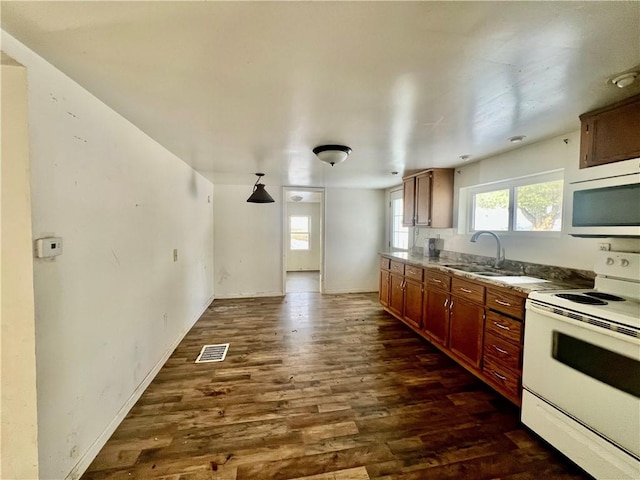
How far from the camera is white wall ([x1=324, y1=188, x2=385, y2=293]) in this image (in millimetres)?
5684

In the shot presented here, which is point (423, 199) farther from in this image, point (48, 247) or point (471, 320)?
point (48, 247)

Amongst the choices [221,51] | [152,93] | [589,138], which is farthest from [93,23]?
[589,138]

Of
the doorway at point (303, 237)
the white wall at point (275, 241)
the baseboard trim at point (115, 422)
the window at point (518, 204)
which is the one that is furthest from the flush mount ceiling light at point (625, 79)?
the doorway at point (303, 237)

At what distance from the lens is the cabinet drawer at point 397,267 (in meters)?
3.90

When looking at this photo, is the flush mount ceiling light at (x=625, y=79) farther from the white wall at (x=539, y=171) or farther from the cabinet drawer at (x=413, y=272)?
the cabinet drawer at (x=413, y=272)

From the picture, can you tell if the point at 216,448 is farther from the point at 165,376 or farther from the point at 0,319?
the point at 0,319

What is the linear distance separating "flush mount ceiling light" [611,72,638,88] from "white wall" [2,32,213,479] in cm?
296

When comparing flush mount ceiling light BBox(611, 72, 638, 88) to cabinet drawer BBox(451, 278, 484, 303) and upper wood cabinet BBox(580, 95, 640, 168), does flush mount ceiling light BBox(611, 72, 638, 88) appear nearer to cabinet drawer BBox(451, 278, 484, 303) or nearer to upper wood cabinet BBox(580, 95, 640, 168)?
upper wood cabinet BBox(580, 95, 640, 168)

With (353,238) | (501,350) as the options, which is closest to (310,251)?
(353,238)

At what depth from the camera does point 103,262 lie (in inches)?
69.4

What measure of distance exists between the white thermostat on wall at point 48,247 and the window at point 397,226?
4.83 meters

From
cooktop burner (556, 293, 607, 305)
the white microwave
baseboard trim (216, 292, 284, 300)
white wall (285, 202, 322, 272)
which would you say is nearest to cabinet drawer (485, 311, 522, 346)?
cooktop burner (556, 293, 607, 305)

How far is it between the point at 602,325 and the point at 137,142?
3.39m

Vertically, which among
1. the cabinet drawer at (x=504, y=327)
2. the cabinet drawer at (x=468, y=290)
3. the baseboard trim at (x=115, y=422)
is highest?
the cabinet drawer at (x=468, y=290)
